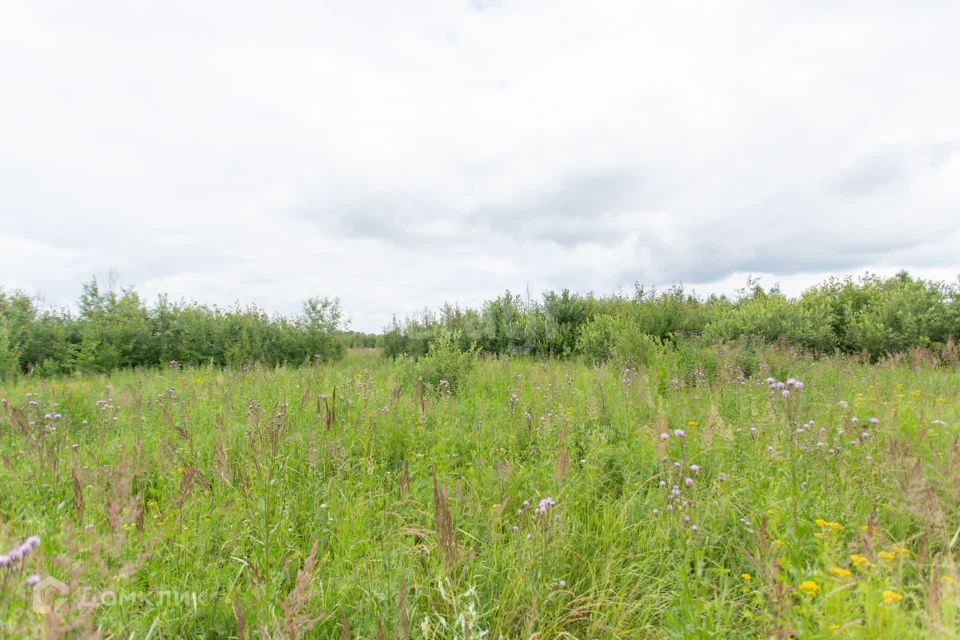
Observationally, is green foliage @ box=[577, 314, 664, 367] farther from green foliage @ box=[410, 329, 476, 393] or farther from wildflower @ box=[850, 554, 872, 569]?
wildflower @ box=[850, 554, 872, 569]

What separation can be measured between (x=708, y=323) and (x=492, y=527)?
12507mm

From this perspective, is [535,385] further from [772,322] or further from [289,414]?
[772,322]

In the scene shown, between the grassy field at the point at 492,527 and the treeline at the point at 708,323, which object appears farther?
the treeline at the point at 708,323

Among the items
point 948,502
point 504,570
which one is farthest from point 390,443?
point 948,502

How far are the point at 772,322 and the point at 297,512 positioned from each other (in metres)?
12.5

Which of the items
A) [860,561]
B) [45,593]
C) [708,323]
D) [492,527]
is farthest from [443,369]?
[708,323]

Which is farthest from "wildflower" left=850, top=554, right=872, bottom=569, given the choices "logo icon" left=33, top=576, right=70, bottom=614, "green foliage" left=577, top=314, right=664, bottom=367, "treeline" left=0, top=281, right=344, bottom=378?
"treeline" left=0, top=281, right=344, bottom=378

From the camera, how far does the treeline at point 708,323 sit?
36.5 ft

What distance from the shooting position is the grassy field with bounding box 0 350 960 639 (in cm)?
173

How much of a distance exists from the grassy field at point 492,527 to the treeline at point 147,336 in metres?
8.66

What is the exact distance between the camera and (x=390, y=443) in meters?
4.20

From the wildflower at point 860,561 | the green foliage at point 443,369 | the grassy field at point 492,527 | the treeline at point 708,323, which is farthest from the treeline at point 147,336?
the wildflower at point 860,561

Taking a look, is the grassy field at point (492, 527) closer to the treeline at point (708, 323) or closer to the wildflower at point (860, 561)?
the wildflower at point (860, 561)

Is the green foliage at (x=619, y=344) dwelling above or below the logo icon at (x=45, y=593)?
above
